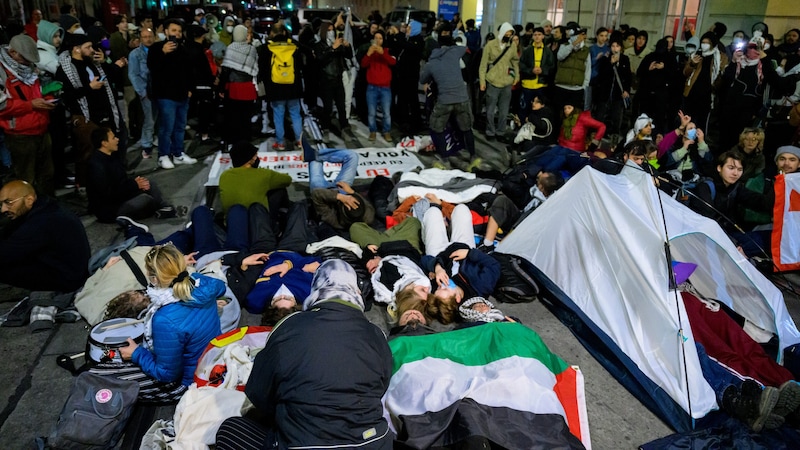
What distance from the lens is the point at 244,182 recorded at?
222 inches

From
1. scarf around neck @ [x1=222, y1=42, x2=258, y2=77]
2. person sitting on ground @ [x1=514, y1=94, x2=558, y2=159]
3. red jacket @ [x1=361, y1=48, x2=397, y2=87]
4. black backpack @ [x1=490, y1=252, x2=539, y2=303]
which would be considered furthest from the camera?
red jacket @ [x1=361, y1=48, x2=397, y2=87]

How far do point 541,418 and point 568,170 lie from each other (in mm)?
4070

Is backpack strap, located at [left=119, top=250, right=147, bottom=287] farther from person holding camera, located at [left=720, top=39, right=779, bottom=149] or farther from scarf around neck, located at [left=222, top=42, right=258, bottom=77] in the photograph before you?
person holding camera, located at [left=720, top=39, right=779, bottom=149]

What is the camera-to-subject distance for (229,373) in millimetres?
3377

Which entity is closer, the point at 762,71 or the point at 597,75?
the point at 762,71

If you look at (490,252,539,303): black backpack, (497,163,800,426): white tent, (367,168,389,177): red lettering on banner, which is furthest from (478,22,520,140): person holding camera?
(490,252,539,303): black backpack

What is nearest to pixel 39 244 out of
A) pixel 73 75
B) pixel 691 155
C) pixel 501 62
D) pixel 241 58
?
pixel 73 75

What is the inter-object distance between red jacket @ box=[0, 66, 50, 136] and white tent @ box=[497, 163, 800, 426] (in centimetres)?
555

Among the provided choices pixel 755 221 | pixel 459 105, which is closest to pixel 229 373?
pixel 755 221

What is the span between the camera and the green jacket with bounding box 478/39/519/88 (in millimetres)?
9281

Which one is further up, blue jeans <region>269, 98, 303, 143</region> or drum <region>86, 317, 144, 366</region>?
blue jeans <region>269, 98, 303, 143</region>

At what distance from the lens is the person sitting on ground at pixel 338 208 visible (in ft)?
19.4

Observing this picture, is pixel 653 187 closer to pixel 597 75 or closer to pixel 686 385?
pixel 686 385

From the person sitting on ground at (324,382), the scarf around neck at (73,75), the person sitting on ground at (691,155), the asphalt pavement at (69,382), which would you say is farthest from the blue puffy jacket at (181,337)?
the person sitting on ground at (691,155)
